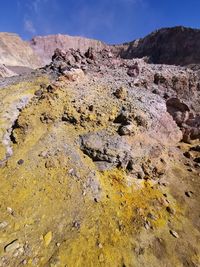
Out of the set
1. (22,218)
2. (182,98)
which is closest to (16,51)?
(182,98)

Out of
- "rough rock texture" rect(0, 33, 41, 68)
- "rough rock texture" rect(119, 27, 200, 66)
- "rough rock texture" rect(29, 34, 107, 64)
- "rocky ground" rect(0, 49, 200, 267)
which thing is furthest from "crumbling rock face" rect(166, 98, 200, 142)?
"rough rock texture" rect(29, 34, 107, 64)

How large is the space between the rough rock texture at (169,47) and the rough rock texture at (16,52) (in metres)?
28.5

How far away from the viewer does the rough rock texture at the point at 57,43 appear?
258 feet

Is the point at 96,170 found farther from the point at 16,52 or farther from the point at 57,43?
the point at 57,43

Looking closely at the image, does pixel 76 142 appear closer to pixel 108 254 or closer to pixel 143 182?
pixel 143 182

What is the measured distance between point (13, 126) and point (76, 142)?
2.58 m

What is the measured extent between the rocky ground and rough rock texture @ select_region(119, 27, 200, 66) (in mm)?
46000

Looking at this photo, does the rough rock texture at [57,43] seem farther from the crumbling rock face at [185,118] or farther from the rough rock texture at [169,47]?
the crumbling rock face at [185,118]

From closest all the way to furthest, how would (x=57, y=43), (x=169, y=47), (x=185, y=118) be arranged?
1. (x=185, y=118)
2. (x=169, y=47)
3. (x=57, y=43)

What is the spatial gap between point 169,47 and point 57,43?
40.1m

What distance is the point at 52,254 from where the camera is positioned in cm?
520

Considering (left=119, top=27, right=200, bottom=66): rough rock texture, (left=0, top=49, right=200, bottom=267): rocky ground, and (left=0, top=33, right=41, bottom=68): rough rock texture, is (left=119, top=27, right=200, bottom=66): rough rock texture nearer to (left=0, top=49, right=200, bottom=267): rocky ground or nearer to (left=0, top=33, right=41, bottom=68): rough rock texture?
(left=0, top=33, right=41, bottom=68): rough rock texture

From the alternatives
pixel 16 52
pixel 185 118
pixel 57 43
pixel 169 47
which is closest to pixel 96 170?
pixel 185 118

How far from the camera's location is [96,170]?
750cm
